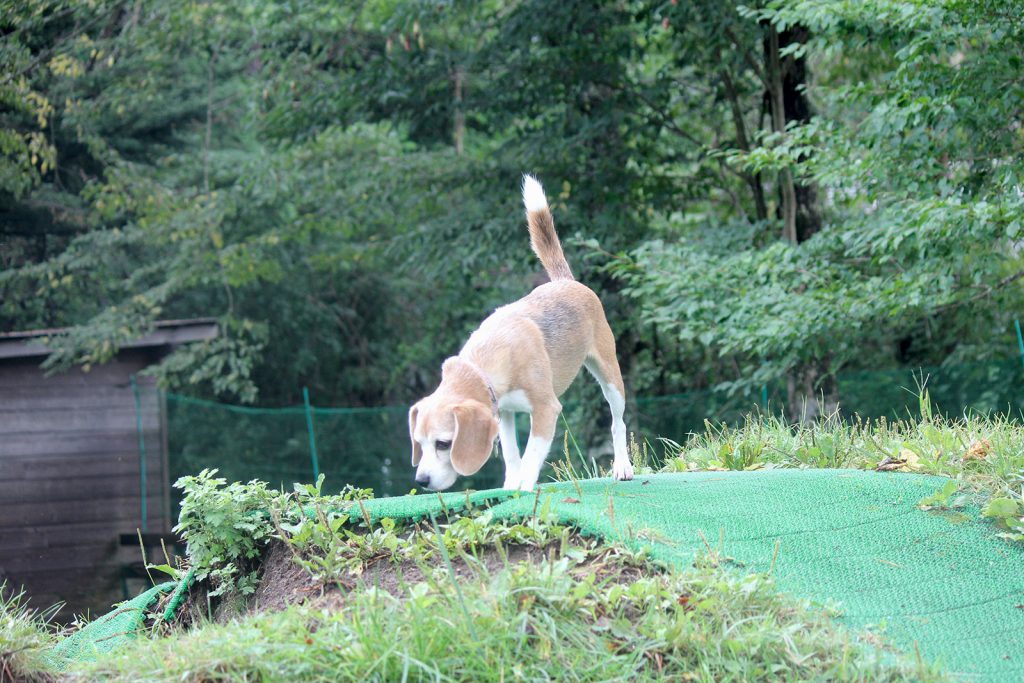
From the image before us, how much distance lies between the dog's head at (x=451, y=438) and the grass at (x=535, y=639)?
3.14 feet

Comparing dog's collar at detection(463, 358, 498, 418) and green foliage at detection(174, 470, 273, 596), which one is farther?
dog's collar at detection(463, 358, 498, 418)

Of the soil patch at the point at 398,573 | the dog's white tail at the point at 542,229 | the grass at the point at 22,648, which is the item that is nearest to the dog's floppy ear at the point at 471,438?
the soil patch at the point at 398,573

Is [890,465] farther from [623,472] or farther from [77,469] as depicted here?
[77,469]

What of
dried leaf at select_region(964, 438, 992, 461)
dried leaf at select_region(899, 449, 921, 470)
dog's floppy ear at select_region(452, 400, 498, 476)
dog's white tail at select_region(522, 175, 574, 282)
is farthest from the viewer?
dog's white tail at select_region(522, 175, 574, 282)

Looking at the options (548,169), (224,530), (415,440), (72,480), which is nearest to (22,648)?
(224,530)

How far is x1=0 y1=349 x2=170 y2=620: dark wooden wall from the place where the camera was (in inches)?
423

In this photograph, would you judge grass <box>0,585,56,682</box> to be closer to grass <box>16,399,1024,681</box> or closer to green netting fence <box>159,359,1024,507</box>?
grass <box>16,399,1024,681</box>

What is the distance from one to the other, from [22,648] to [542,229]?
3640 mm

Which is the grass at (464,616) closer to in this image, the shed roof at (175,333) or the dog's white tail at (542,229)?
the dog's white tail at (542,229)

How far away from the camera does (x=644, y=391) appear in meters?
16.2

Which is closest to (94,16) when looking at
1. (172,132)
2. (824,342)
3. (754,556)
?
(172,132)

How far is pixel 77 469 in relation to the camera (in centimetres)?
1160

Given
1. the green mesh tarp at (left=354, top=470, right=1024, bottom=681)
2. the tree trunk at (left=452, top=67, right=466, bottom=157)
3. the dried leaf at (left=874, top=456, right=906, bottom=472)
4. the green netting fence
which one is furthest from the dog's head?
the tree trunk at (left=452, top=67, right=466, bottom=157)

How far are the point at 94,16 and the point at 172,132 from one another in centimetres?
420
